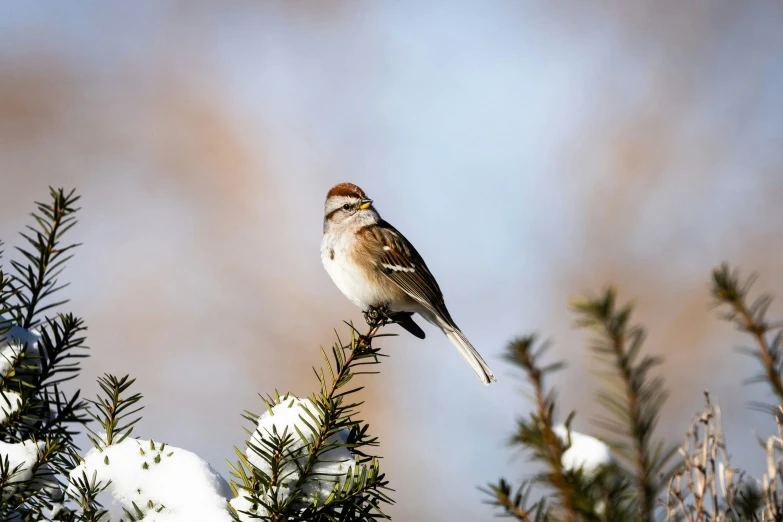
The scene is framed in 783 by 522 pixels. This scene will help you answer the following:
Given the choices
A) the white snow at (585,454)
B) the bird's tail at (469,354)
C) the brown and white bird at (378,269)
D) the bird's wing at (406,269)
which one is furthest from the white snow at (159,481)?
Answer: the bird's wing at (406,269)

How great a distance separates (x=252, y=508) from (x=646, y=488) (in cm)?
62

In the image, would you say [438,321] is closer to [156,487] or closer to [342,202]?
[342,202]

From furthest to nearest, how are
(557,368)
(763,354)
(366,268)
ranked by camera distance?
(366,268), (763,354), (557,368)

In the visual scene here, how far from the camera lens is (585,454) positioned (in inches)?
28.0

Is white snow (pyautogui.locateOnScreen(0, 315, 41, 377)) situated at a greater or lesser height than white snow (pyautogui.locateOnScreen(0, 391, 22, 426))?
greater

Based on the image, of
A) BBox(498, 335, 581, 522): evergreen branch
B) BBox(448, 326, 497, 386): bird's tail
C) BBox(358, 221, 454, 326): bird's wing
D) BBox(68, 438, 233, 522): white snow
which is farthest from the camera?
BBox(358, 221, 454, 326): bird's wing

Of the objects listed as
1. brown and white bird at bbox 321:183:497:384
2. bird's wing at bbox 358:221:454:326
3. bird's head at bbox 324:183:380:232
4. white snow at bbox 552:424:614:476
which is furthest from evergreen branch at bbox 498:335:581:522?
bird's head at bbox 324:183:380:232

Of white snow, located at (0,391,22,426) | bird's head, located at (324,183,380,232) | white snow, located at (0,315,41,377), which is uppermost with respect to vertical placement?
bird's head, located at (324,183,380,232)

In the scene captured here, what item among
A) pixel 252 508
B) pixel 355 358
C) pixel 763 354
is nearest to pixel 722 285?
pixel 763 354

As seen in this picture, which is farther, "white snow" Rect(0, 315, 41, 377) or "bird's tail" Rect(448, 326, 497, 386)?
"bird's tail" Rect(448, 326, 497, 386)

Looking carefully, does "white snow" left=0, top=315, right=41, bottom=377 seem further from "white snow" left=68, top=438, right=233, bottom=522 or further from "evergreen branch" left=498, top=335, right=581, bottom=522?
"evergreen branch" left=498, top=335, right=581, bottom=522

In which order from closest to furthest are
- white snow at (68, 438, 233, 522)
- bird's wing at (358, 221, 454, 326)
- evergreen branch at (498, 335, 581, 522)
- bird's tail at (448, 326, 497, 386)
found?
evergreen branch at (498, 335, 581, 522)
white snow at (68, 438, 233, 522)
bird's tail at (448, 326, 497, 386)
bird's wing at (358, 221, 454, 326)

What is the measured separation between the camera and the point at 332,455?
1.12 meters

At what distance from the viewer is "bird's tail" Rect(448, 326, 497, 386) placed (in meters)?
3.18
